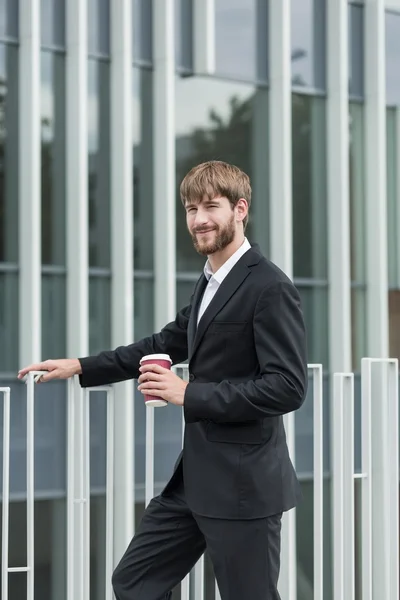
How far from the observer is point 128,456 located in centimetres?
1431

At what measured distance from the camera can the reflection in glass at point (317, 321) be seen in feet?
54.6

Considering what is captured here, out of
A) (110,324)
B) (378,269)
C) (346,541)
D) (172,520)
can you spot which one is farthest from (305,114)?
(172,520)

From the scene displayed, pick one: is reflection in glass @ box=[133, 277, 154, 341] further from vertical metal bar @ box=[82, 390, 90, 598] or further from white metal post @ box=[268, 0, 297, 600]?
vertical metal bar @ box=[82, 390, 90, 598]

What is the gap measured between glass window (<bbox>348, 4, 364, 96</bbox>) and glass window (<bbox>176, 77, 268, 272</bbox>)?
1.65 meters

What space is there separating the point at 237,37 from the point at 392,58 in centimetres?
299

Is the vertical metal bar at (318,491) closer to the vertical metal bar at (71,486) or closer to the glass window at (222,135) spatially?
the vertical metal bar at (71,486)

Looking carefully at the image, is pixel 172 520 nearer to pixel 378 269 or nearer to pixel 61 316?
pixel 61 316

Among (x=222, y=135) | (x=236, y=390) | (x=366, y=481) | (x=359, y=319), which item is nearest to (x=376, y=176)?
(x=359, y=319)

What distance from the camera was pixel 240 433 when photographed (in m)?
3.64

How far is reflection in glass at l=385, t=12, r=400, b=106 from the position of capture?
17469 mm

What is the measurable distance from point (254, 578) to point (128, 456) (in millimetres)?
10812

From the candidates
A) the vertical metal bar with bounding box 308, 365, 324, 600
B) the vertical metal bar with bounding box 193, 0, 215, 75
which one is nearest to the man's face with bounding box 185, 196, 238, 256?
Answer: the vertical metal bar with bounding box 308, 365, 324, 600

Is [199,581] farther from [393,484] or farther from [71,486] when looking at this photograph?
[393,484]

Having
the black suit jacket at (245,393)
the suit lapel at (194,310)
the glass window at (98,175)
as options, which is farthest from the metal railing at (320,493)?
the glass window at (98,175)
